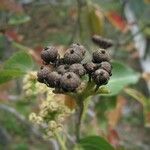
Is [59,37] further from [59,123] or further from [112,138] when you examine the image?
[59,123]

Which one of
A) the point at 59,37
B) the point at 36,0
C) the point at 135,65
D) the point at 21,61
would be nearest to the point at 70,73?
the point at 21,61

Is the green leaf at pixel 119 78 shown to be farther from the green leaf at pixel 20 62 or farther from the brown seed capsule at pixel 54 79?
the brown seed capsule at pixel 54 79

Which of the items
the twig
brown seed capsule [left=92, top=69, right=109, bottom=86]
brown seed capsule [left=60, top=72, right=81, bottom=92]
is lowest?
the twig

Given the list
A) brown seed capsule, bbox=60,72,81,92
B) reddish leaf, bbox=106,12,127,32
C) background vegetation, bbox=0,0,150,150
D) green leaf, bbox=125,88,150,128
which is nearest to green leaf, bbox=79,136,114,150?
background vegetation, bbox=0,0,150,150

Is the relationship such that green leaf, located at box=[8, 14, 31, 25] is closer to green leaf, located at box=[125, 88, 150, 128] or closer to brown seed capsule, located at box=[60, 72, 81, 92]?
green leaf, located at box=[125, 88, 150, 128]

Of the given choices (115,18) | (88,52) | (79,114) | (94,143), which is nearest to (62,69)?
(79,114)

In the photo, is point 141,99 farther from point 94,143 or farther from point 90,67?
point 90,67
